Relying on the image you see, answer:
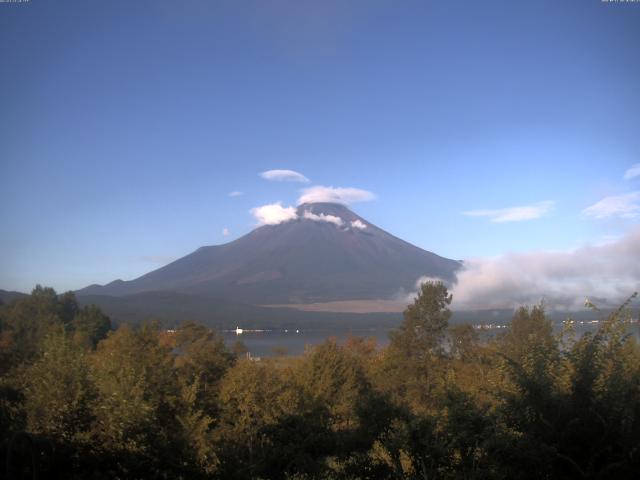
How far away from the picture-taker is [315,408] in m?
16.5

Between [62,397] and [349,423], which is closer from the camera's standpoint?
[62,397]

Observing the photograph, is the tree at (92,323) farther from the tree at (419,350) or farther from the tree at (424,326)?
the tree at (424,326)

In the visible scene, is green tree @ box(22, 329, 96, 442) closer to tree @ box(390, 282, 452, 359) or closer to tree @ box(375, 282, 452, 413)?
tree @ box(375, 282, 452, 413)

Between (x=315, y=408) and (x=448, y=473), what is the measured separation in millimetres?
9527

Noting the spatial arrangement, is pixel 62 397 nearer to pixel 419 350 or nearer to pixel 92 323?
pixel 419 350

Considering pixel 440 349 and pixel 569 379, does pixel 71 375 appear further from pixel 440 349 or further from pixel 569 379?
pixel 440 349

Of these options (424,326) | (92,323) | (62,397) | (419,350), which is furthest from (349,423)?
(92,323)

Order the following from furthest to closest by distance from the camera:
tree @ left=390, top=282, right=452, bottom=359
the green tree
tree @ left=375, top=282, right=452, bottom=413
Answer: tree @ left=390, top=282, right=452, bottom=359
tree @ left=375, top=282, right=452, bottom=413
the green tree

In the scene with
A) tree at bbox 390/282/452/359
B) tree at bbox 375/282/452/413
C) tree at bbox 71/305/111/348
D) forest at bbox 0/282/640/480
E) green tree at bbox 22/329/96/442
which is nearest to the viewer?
forest at bbox 0/282/640/480

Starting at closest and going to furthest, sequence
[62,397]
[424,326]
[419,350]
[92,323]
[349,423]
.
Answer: [62,397] → [349,423] → [419,350] → [424,326] → [92,323]

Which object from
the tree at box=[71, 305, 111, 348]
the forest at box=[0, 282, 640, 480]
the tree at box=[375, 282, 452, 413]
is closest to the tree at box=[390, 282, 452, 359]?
the tree at box=[375, 282, 452, 413]

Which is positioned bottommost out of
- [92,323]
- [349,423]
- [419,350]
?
[349,423]

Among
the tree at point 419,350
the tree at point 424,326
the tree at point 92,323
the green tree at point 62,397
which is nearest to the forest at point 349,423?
the green tree at point 62,397

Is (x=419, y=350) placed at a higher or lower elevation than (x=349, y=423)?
higher
